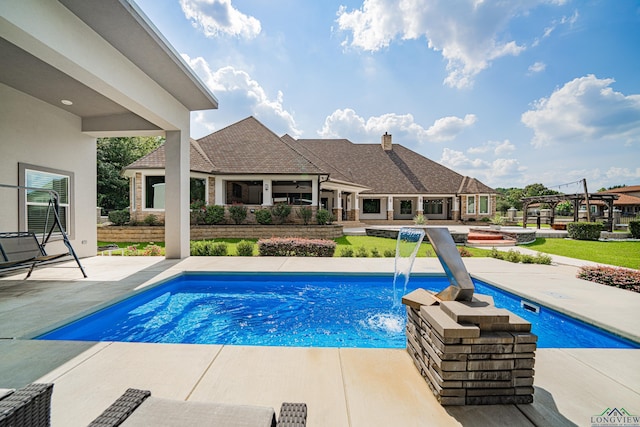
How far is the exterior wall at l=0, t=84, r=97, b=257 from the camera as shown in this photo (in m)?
6.95

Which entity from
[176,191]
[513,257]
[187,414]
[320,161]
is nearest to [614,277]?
[513,257]

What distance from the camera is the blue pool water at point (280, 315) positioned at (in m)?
4.30

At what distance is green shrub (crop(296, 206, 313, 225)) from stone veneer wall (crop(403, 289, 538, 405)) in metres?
14.6

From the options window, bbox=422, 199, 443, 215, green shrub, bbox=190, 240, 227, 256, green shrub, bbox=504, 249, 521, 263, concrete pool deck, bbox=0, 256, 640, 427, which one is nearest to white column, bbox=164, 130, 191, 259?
green shrub, bbox=190, 240, 227, 256

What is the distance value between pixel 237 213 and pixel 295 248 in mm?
7547

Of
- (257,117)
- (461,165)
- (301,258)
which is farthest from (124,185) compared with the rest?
(461,165)

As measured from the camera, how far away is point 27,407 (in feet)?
4.45

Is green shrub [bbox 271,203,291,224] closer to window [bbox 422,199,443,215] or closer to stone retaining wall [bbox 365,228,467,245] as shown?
stone retaining wall [bbox 365,228,467,245]

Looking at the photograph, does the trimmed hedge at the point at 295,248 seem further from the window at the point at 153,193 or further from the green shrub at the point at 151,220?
the window at the point at 153,193

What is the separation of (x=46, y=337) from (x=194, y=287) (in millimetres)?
3159

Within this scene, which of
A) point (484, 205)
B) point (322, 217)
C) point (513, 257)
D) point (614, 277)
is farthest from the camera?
point (484, 205)

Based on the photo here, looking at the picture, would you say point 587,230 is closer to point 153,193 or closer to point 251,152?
point 251,152

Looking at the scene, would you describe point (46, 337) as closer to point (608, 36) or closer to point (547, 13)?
point (547, 13)

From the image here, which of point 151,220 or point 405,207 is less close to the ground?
point 405,207
